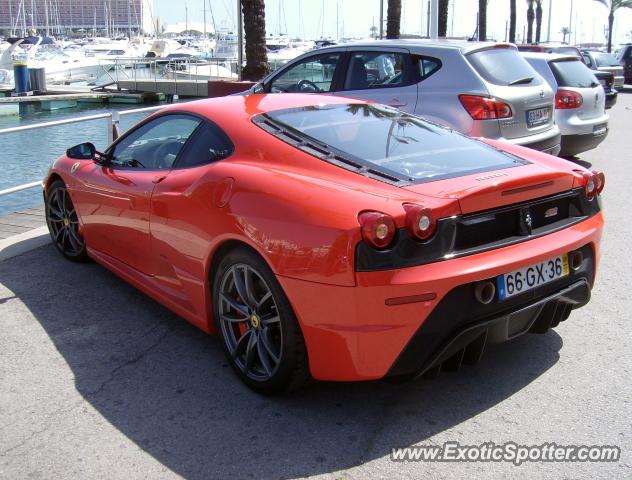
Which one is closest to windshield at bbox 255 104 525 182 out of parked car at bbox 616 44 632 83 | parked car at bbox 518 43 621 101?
parked car at bbox 518 43 621 101

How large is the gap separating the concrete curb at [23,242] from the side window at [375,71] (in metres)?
3.70

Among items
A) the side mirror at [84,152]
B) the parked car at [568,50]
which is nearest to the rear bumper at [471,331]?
the side mirror at [84,152]

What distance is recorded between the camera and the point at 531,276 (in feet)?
10.9

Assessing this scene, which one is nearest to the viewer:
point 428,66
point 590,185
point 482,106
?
point 590,185

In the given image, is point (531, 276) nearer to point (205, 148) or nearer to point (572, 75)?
point (205, 148)

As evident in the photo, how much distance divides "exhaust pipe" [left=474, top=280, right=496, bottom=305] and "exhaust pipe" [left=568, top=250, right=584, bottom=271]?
62cm

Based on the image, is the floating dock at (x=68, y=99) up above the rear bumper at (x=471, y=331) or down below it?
below

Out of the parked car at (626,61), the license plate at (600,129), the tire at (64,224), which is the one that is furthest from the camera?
the parked car at (626,61)

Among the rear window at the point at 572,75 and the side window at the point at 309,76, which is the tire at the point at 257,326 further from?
the rear window at the point at 572,75

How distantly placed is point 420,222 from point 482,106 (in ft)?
14.7

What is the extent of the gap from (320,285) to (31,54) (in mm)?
42852

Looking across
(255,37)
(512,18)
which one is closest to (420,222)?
(255,37)

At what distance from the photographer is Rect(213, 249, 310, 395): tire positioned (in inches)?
128

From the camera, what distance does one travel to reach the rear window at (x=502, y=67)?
7.43 metres
